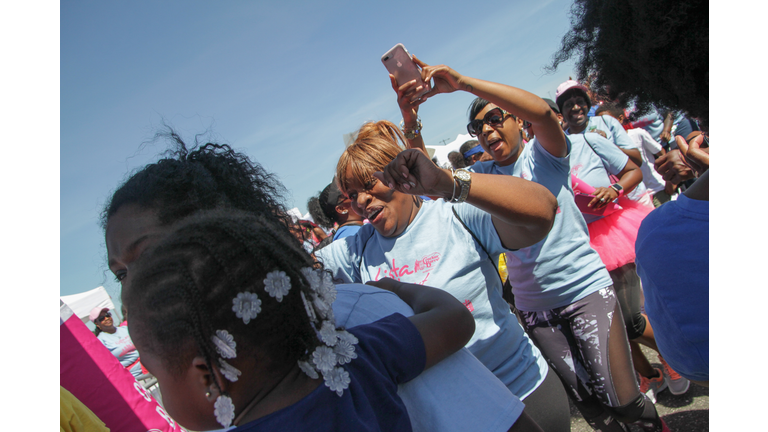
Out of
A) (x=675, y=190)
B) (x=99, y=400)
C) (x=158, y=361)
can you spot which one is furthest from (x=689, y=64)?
(x=675, y=190)

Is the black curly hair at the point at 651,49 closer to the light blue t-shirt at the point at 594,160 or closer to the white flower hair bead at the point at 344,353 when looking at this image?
the white flower hair bead at the point at 344,353

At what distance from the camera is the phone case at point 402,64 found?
90.0 inches

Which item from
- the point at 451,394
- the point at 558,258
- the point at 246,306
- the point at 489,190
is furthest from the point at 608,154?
the point at 246,306

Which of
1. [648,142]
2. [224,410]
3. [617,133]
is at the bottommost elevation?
[648,142]

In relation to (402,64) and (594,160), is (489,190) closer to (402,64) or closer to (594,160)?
(402,64)

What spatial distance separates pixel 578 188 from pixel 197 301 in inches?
123

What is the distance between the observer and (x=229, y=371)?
809 mm

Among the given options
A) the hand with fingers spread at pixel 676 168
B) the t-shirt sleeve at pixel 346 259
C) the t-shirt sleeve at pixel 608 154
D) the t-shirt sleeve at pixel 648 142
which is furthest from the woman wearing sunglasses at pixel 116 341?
the t-shirt sleeve at pixel 648 142

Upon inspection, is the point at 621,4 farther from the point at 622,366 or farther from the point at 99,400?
the point at 99,400

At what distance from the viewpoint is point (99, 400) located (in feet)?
7.72

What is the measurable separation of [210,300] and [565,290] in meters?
2.17

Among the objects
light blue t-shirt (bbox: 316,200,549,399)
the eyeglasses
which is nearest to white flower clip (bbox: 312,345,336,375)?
light blue t-shirt (bbox: 316,200,549,399)

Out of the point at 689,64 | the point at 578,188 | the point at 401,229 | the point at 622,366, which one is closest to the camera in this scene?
the point at 689,64

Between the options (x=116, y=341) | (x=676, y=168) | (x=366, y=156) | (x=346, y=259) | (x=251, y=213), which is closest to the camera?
(x=251, y=213)
